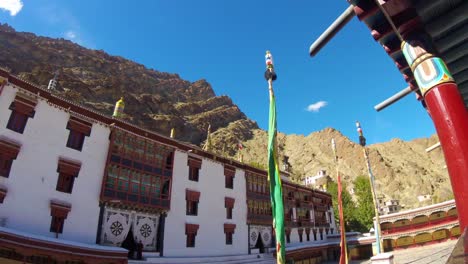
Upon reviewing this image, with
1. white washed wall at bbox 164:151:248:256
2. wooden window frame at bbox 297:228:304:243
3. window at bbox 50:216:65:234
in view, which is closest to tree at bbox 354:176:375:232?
wooden window frame at bbox 297:228:304:243

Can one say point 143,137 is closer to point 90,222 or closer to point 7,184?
point 90,222

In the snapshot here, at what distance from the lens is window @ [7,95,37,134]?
18500 millimetres

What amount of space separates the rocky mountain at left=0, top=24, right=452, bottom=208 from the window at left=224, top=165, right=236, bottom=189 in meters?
35.9

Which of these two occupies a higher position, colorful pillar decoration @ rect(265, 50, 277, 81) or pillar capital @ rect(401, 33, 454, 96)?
colorful pillar decoration @ rect(265, 50, 277, 81)

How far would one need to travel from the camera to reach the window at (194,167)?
28344mm

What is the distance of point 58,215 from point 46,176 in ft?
8.62

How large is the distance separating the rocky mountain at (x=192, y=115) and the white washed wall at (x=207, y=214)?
121 feet

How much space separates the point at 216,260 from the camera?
25.6 meters

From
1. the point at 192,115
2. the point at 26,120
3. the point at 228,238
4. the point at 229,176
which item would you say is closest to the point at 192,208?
the point at 228,238

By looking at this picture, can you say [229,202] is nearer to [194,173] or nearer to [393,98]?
[194,173]

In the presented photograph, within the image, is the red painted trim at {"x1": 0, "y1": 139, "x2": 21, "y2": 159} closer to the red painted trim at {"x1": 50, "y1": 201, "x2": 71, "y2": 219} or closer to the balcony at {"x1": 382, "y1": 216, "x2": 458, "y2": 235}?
the red painted trim at {"x1": 50, "y1": 201, "x2": 71, "y2": 219}

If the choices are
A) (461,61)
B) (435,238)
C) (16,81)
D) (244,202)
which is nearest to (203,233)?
(244,202)

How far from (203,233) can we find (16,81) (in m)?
18.8

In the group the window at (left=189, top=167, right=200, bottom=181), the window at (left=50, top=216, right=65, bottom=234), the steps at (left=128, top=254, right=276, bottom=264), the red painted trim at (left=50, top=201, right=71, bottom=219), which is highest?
the window at (left=189, top=167, right=200, bottom=181)
